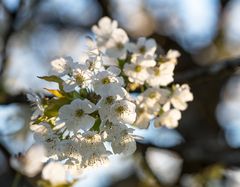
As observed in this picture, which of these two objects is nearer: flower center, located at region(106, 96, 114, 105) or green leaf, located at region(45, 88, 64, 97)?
flower center, located at region(106, 96, 114, 105)

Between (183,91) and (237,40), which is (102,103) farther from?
(237,40)

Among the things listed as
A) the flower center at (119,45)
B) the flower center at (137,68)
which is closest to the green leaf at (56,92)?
the flower center at (137,68)

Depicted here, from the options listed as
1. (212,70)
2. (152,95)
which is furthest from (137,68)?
(212,70)

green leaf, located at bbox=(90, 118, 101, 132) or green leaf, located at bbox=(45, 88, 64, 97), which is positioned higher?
green leaf, located at bbox=(45, 88, 64, 97)

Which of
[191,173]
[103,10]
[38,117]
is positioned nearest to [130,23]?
[103,10]

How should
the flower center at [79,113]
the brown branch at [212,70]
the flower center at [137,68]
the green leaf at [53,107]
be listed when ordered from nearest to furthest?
the flower center at [79,113]
the green leaf at [53,107]
the flower center at [137,68]
the brown branch at [212,70]

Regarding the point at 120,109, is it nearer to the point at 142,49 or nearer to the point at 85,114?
the point at 85,114

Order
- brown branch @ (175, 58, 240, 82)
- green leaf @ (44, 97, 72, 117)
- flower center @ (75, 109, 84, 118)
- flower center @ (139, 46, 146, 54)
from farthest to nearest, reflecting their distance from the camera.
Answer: brown branch @ (175, 58, 240, 82) → flower center @ (139, 46, 146, 54) → green leaf @ (44, 97, 72, 117) → flower center @ (75, 109, 84, 118)

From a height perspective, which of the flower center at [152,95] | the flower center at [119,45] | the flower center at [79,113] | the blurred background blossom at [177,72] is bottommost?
the blurred background blossom at [177,72]

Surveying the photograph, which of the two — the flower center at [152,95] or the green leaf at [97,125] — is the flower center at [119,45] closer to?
the flower center at [152,95]

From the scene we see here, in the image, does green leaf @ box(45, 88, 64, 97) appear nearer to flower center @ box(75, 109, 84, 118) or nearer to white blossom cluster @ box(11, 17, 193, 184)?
white blossom cluster @ box(11, 17, 193, 184)

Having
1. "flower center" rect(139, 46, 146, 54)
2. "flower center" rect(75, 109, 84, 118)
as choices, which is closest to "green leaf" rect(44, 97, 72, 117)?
"flower center" rect(75, 109, 84, 118)
